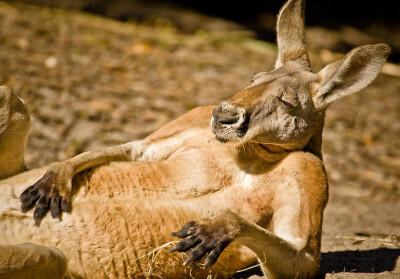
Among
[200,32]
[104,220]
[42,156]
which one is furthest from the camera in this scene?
[200,32]

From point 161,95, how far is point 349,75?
4.12 meters

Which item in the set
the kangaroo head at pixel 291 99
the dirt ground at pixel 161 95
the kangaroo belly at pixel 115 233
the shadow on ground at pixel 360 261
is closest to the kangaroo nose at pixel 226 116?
the kangaroo head at pixel 291 99

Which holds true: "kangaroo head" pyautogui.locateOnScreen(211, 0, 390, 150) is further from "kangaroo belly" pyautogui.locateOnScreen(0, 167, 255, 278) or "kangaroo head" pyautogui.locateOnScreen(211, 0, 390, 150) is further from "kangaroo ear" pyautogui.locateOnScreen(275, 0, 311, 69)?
"kangaroo belly" pyautogui.locateOnScreen(0, 167, 255, 278)

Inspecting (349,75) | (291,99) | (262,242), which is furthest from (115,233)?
(349,75)

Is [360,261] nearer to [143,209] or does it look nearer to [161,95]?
[143,209]

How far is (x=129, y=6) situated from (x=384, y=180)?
5853mm

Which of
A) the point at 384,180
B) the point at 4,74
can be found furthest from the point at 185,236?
the point at 4,74

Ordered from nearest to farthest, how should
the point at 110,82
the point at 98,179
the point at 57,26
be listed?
the point at 98,179
the point at 110,82
the point at 57,26

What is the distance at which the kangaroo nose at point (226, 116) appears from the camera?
3.18 metres

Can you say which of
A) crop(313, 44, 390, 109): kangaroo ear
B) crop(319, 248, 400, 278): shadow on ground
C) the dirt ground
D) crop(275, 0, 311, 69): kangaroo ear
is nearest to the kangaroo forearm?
crop(319, 248, 400, 278): shadow on ground

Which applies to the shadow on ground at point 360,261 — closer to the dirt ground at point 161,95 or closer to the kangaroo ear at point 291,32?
the dirt ground at point 161,95

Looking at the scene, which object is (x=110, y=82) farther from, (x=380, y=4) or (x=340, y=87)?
(x=380, y=4)

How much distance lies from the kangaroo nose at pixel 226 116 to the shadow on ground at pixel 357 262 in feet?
3.09

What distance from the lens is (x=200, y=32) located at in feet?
33.3
